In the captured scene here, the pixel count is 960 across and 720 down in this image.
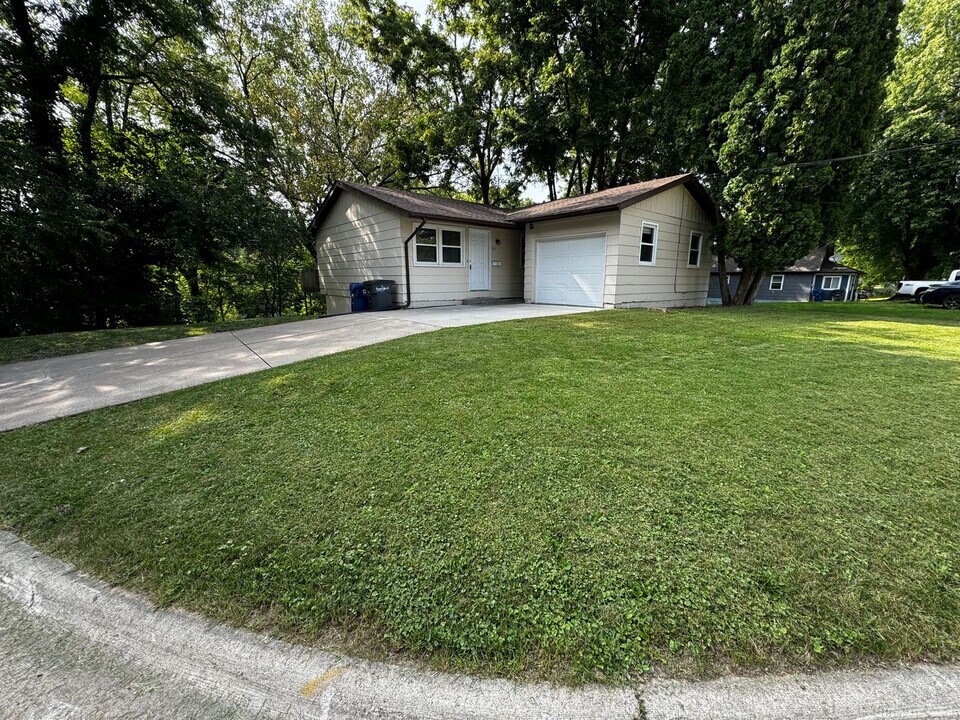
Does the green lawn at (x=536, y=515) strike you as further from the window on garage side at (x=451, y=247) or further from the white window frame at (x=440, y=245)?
the window on garage side at (x=451, y=247)

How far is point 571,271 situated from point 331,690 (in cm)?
1101

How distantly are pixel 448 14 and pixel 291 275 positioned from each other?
44.9 feet

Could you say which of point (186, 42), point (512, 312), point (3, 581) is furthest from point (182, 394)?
point (186, 42)

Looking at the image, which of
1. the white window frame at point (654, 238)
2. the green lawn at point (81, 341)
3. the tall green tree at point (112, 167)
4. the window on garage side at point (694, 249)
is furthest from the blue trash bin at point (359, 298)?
the window on garage side at point (694, 249)

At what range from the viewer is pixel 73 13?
8.79 meters

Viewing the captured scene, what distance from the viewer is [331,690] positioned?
1.27m

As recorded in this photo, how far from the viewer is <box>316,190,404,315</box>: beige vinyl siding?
10828 mm

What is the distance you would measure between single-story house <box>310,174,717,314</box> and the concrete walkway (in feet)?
31.9

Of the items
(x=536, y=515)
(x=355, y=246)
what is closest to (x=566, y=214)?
(x=355, y=246)

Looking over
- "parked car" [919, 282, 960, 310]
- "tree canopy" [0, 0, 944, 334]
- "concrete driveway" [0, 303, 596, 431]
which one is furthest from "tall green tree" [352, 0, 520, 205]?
"parked car" [919, 282, 960, 310]

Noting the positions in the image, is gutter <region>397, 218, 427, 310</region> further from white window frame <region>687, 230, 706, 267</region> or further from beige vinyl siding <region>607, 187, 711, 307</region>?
white window frame <region>687, 230, 706, 267</region>

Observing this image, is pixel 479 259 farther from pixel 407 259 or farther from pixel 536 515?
pixel 536 515

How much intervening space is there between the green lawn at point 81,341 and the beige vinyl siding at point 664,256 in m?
9.32

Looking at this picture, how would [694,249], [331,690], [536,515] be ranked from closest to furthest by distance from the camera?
1. [331,690]
2. [536,515]
3. [694,249]
